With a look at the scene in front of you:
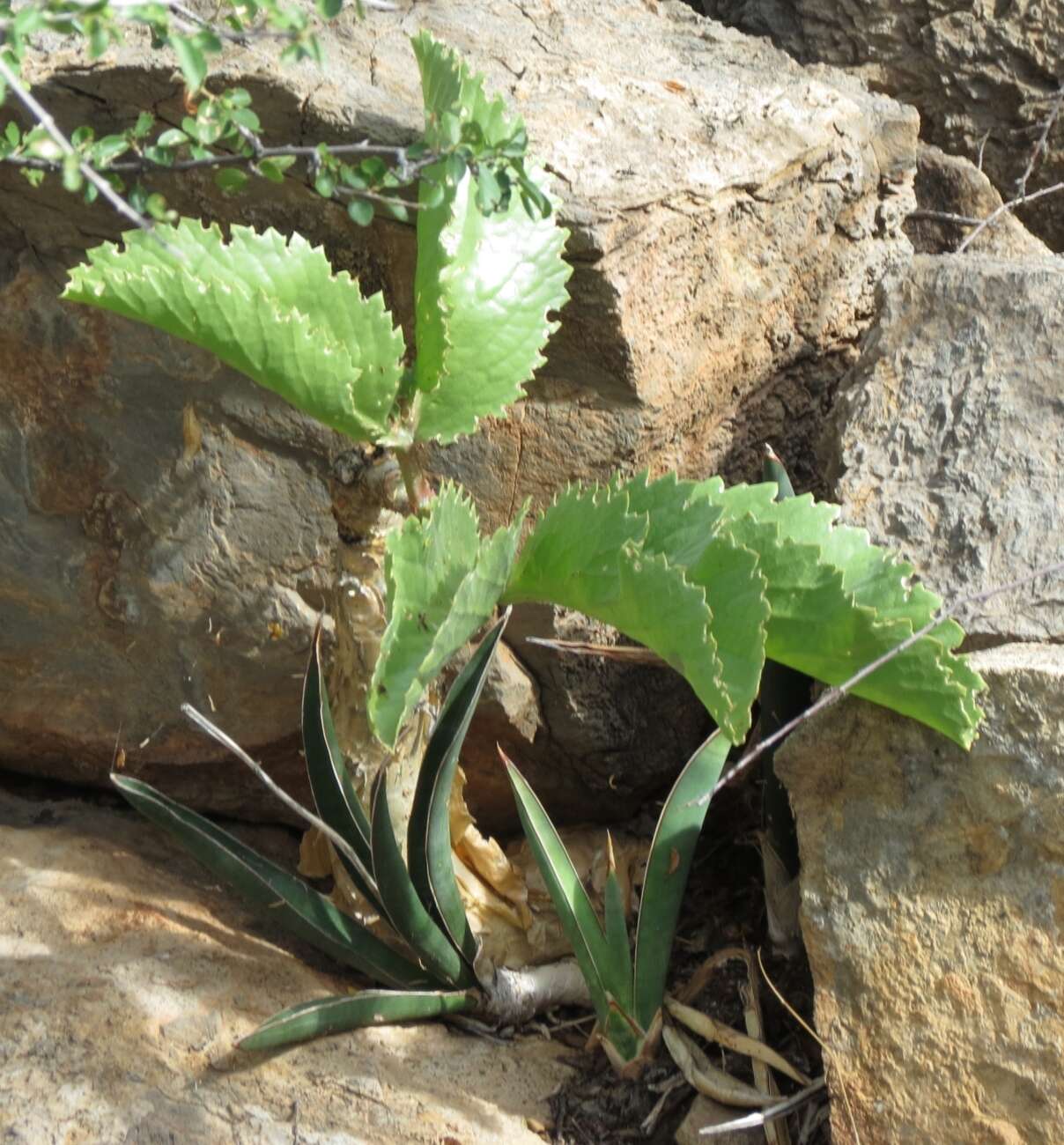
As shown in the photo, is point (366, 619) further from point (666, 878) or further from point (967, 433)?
point (967, 433)

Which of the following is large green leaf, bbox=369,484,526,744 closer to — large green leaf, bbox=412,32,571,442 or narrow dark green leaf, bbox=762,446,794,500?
large green leaf, bbox=412,32,571,442

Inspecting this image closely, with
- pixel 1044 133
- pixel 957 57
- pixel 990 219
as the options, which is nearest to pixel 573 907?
pixel 990 219

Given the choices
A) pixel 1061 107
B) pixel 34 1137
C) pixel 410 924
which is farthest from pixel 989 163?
pixel 34 1137

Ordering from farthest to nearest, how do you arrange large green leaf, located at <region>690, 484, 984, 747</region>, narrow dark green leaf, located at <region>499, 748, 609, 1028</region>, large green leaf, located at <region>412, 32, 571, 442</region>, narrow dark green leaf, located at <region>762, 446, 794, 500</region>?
1. narrow dark green leaf, located at <region>762, 446, 794, 500</region>
2. narrow dark green leaf, located at <region>499, 748, 609, 1028</region>
3. large green leaf, located at <region>412, 32, 571, 442</region>
4. large green leaf, located at <region>690, 484, 984, 747</region>

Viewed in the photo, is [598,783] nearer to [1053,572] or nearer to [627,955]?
[627,955]

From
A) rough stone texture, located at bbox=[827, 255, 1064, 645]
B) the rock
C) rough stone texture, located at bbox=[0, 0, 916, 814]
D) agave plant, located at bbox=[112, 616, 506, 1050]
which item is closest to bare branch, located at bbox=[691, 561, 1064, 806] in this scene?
rough stone texture, located at bbox=[827, 255, 1064, 645]

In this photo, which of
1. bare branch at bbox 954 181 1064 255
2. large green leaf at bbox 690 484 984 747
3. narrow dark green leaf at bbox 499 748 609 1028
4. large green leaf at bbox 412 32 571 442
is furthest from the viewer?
bare branch at bbox 954 181 1064 255

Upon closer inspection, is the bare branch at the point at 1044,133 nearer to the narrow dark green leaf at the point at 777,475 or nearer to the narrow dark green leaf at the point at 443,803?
the narrow dark green leaf at the point at 777,475
